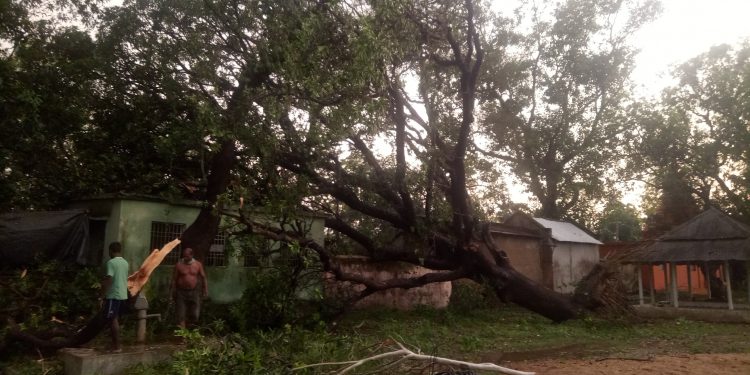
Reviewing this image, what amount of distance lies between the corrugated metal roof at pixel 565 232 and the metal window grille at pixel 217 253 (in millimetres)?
11056

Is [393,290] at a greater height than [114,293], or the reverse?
[114,293]

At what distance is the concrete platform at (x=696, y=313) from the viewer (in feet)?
42.5

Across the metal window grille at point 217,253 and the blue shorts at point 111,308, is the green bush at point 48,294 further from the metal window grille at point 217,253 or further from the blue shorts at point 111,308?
the metal window grille at point 217,253

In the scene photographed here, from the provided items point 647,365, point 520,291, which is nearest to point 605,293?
point 520,291

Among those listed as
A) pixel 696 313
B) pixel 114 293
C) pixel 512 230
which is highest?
pixel 512 230

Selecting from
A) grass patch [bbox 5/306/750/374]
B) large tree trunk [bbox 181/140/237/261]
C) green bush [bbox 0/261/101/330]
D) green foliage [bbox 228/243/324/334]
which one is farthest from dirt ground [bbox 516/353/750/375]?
green bush [bbox 0/261/101/330]

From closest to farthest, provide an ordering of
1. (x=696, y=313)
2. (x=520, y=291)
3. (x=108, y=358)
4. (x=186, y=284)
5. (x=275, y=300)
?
(x=108, y=358) → (x=186, y=284) → (x=275, y=300) → (x=520, y=291) → (x=696, y=313)

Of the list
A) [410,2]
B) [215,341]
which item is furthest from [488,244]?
[215,341]

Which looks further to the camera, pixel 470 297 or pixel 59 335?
pixel 470 297

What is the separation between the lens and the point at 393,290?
14.0 metres

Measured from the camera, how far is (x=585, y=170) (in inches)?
884

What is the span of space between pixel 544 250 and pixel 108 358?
14.8 metres

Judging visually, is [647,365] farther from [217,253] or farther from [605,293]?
[217,253]

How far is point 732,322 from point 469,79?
8.85 m
